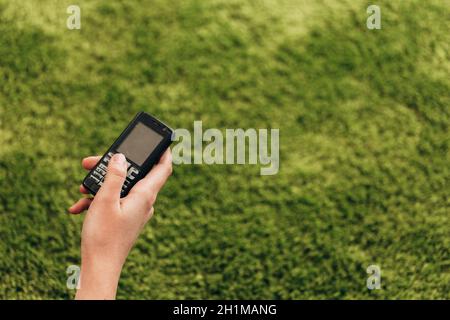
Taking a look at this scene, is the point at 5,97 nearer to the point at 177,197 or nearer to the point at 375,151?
the point at 177,197

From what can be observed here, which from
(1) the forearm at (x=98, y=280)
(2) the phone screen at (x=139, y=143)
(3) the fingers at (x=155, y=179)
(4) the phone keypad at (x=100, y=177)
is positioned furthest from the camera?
(2) the phone screen at (x=139, y=143)

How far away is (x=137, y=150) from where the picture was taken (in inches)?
96.3

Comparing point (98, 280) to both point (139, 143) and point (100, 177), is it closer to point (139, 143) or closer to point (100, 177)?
point (100, 177)

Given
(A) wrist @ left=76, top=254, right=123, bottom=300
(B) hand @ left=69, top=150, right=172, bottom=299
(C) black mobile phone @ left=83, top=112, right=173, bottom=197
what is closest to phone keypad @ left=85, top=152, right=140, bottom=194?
(C) black mobile phone @ left=83, top=112, right=173, bottom=197

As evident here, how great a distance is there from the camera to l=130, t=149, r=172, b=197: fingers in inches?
84.9

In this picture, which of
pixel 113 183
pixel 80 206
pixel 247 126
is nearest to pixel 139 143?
pixel 80 206

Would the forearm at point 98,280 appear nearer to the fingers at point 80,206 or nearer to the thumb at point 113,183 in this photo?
the thumb at point 113,183

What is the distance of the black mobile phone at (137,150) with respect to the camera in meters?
2.33

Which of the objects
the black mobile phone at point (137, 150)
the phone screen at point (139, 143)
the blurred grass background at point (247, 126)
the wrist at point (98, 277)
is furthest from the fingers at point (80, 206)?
the blurred grass background at point (247, 126)

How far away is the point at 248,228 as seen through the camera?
3426mm

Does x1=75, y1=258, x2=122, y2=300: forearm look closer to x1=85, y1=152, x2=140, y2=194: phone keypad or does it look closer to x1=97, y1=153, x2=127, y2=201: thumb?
x1=97, y1=153, x2=127, y2=201: thumb

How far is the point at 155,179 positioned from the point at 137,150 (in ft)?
0.84

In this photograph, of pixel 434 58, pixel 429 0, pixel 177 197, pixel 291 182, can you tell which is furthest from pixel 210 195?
pixel 429 0
